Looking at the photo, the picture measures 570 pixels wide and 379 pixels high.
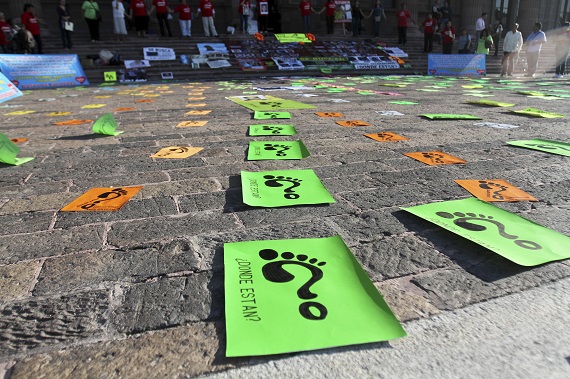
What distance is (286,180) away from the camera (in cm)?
259

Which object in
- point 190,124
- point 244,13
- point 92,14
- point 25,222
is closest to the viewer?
point 25,222

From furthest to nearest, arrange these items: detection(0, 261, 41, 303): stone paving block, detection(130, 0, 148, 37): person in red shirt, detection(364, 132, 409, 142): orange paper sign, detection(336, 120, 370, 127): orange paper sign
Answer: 1. detection(130, 0, 148, 37): person in red shirt
2. detection(336, 120, 370, 127): orange paper sign
3. detection(364, 132, 409, 142): orange paper sign
4. detection(0, 261, 41, 303): stone paving block

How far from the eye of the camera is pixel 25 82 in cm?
1090

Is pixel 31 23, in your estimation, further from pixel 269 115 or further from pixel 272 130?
pixel 272 130

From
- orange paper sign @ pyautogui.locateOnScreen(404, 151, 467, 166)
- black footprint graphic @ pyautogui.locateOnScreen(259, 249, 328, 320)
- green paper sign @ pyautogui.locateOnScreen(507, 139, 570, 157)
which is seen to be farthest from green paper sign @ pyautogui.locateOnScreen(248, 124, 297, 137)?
black footprint graphic @ pyautogui.locateOnScreen(259, 249, 328, 320)

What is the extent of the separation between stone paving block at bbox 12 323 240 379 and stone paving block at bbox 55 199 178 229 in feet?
3.40

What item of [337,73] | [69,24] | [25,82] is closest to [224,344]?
[25,82]

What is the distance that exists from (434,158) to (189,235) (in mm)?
2166

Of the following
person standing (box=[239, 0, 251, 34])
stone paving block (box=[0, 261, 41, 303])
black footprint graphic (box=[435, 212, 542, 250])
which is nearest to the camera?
stone paving block (box=[0, 261, 41, 303])

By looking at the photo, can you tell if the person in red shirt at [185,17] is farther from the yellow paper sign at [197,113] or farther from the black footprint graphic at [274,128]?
the black footprint graphic at [274,128]

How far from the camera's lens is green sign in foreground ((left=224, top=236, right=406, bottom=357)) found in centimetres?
119

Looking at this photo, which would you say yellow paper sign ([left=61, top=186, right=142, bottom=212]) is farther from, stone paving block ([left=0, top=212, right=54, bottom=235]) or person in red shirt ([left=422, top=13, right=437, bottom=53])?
person in red shirt ([left=422, top=13, right=437, bottom=53])

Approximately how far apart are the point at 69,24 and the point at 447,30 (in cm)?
1428

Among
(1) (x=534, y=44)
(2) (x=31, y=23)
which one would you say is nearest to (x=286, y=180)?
(1) (x=534, y=44)
